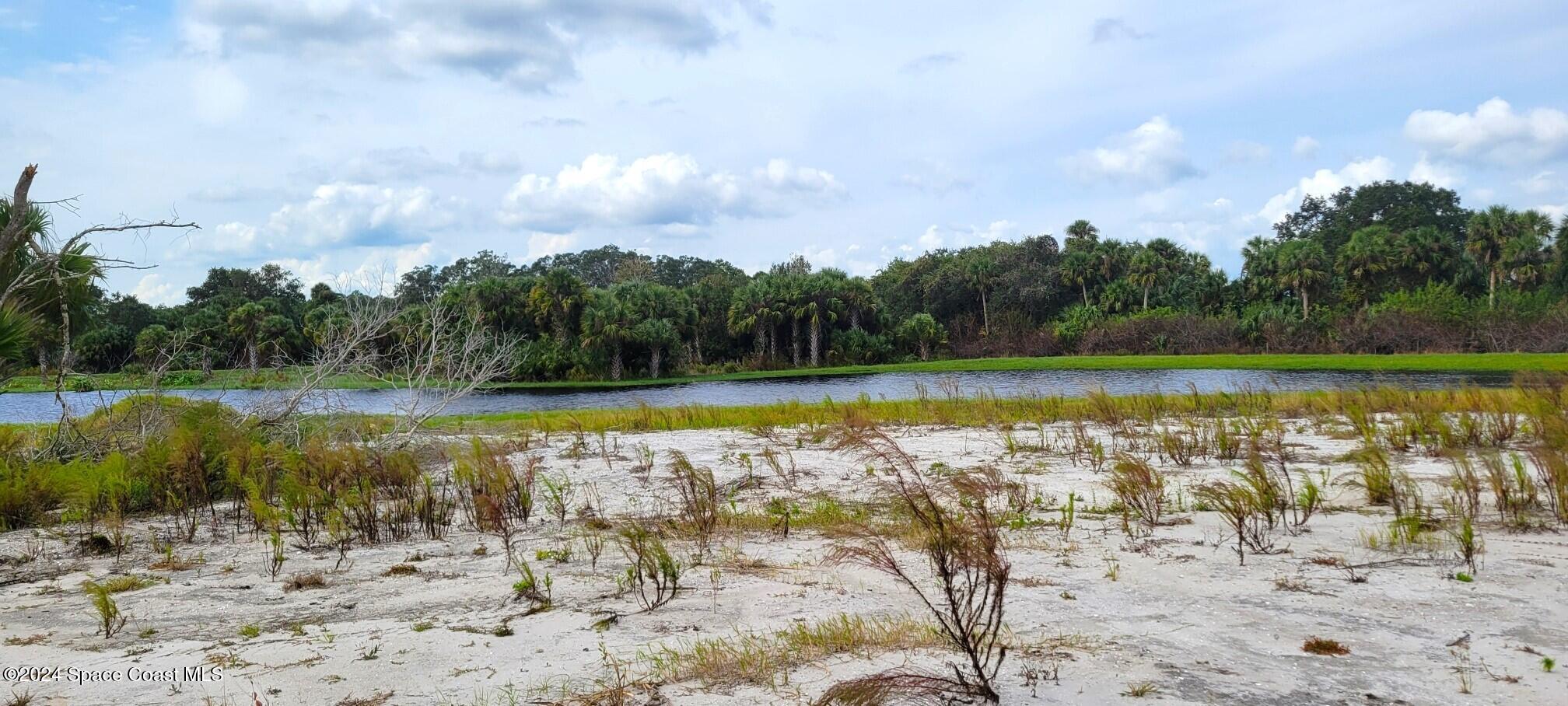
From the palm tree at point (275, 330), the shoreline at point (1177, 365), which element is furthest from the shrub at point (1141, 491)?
the palm tree at point (275, 330)

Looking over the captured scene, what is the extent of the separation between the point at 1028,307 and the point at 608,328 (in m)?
32.4

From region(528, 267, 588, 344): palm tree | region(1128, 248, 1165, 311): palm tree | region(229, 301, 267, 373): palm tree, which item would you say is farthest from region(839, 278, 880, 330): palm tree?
region(229, 301, 267, 373): palm tree

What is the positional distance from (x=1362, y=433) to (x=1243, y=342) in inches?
1845

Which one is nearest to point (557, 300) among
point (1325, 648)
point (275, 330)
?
point (275, 330)

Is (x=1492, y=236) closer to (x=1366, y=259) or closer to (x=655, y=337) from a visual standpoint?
(x=1366, y=259)

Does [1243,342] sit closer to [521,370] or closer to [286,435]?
[521,370]

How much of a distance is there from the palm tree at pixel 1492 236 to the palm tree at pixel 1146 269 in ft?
55.6

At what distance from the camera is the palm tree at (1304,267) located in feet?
177

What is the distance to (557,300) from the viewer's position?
53.3 metres

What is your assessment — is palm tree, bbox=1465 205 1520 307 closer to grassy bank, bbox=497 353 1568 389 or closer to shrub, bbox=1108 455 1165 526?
grassy bank, bbox=497 353 1568 389

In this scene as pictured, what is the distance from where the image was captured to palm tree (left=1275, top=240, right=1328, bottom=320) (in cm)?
5400

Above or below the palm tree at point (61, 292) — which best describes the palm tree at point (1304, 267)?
above

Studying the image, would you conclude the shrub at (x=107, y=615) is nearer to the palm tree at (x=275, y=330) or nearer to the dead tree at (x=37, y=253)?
the dead tree at (x=37, y=253)

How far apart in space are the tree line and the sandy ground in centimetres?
3724
